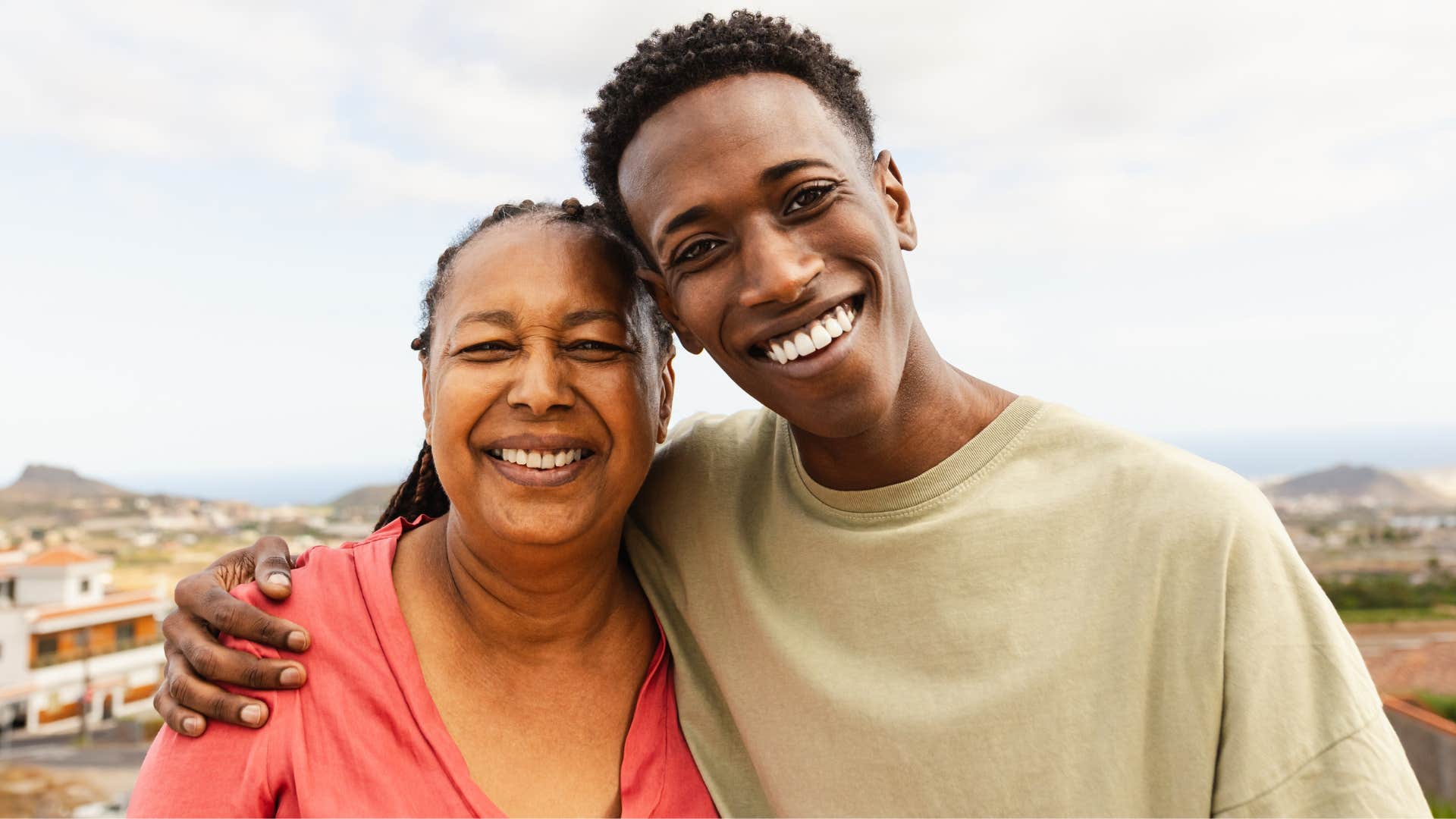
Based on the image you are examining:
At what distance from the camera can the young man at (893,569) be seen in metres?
1.96

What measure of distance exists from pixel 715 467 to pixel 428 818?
1213 millimetres

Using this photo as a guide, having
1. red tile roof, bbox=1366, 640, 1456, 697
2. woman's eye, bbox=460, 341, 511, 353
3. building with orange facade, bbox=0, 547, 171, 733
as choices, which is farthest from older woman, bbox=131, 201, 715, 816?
building with orange facade, bbox=0, 547, 171, 733

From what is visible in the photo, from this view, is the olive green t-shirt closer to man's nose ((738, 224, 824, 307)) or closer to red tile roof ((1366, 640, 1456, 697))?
man's nose ((738, 224, 824, 307))

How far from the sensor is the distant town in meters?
42.4

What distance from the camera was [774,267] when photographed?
2260mm

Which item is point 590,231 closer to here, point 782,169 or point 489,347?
point 489,347

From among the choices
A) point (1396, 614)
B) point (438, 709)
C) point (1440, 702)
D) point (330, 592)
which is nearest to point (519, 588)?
point (438, 709)

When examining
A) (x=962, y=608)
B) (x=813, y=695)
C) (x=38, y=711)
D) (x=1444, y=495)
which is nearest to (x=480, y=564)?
(x=813, y=695)

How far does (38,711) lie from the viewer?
156ft

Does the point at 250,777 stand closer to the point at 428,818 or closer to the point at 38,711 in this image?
the point at 428,818

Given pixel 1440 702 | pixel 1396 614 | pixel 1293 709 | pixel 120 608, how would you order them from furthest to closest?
pixel 120 608 → pixel 1396 614 → pixel 1440 702 → pixel 1293 709

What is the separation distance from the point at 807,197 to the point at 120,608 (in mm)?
55702

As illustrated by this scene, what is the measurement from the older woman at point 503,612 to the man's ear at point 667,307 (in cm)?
7

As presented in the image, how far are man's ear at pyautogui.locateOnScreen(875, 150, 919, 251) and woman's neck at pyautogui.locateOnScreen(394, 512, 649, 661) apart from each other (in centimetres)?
111
